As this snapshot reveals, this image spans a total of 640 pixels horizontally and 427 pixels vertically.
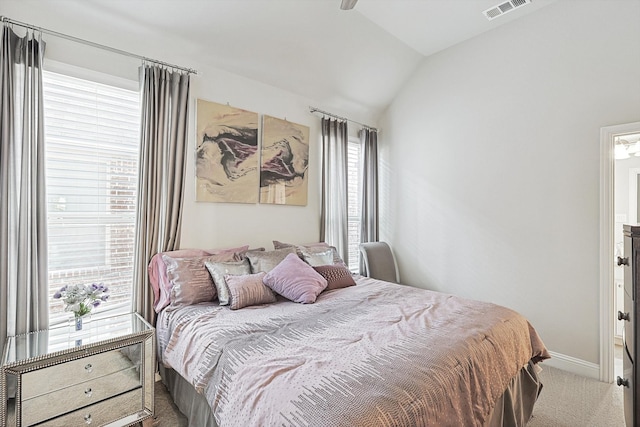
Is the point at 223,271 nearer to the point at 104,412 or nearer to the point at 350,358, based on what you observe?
the point at 104,412

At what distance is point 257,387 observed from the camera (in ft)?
4.14

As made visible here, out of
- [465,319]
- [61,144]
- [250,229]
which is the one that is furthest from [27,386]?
[465,319]

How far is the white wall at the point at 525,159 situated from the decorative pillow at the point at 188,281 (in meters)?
2.67

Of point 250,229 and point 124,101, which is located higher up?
point 124,101

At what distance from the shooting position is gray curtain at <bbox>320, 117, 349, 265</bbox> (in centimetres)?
376

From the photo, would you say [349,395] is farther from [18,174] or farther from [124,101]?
[124,101]

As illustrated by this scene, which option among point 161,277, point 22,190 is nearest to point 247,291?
point 161,277

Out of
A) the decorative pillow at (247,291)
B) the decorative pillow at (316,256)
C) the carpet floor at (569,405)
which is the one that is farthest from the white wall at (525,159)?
the decorative pillow at (247,291)

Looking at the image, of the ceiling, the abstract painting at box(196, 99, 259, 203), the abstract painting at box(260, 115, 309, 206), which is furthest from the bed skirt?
the ceiling

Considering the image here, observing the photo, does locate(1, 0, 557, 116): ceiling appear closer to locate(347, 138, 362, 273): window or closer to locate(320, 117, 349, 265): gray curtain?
locate(320, 117, 349, 265): gray curtain

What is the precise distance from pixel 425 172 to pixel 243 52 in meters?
2.46

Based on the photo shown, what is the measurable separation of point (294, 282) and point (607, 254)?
2.62 metres

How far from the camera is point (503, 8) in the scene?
9.53 feet

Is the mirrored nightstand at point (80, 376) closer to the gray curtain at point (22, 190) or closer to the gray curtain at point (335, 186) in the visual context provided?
the gray curtain at point (22, 190)
